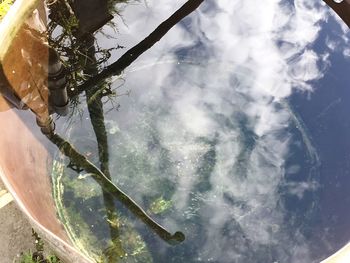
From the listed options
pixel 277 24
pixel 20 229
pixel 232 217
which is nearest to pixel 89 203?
pixel 20 229

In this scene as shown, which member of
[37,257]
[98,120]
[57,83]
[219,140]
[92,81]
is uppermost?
[57,83]

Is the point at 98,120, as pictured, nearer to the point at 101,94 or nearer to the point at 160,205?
the point at 101,94

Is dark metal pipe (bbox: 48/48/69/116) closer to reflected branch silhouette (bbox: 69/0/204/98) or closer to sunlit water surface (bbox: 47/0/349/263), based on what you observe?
sunlit water surface (bbox: 47/0/349/263)

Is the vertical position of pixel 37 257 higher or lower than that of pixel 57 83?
lower

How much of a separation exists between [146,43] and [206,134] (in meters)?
0.52

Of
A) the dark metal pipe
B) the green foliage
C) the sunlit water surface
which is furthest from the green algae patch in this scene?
the dark metal pipe

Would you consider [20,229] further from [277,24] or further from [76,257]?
[277,24]

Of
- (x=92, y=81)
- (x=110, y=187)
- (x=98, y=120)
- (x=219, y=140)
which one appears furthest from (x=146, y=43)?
(x=110, y=187)

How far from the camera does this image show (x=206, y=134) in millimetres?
1867

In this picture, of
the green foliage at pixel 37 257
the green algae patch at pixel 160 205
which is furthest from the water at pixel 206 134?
the green foliage at pixel 37 257

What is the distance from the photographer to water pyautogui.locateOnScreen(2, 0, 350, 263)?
1579 mm

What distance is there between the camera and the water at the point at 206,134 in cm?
158

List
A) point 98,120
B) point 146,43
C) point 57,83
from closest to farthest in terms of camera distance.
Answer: point 57,83 → point 98,120 → point 146,43

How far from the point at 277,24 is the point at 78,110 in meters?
1.02
